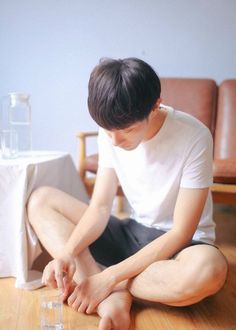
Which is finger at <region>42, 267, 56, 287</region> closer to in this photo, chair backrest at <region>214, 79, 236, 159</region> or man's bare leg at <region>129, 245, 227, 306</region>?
man's bare leg at <region>129, 245, 227, 306</region>

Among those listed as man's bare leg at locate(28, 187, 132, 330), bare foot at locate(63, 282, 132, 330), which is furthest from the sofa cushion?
bare foot at locate(63, 282, 132, 330)

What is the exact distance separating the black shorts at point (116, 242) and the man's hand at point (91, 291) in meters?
0.22

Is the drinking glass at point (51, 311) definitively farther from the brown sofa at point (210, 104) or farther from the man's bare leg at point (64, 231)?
the brown sofa at point (210, 104)

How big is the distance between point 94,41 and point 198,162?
1582 millimetres

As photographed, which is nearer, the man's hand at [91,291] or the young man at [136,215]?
the young man at [136,215]

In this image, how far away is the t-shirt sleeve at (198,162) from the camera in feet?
3.36

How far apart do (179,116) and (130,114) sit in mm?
257

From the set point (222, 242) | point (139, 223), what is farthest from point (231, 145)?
point (139, 223)

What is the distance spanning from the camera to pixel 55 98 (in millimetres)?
2430

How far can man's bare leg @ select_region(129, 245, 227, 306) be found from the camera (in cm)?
95

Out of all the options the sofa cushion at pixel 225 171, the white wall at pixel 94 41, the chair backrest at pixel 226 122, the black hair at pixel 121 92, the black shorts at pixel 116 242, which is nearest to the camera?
the black hair at pixel 121 92

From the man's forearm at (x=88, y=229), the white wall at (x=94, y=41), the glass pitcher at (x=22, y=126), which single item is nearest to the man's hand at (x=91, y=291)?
the man's forearm at (x=88, y=229)

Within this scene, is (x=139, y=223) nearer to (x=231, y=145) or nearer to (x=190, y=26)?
(x=231, y=145)

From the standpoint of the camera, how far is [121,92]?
847 mm
